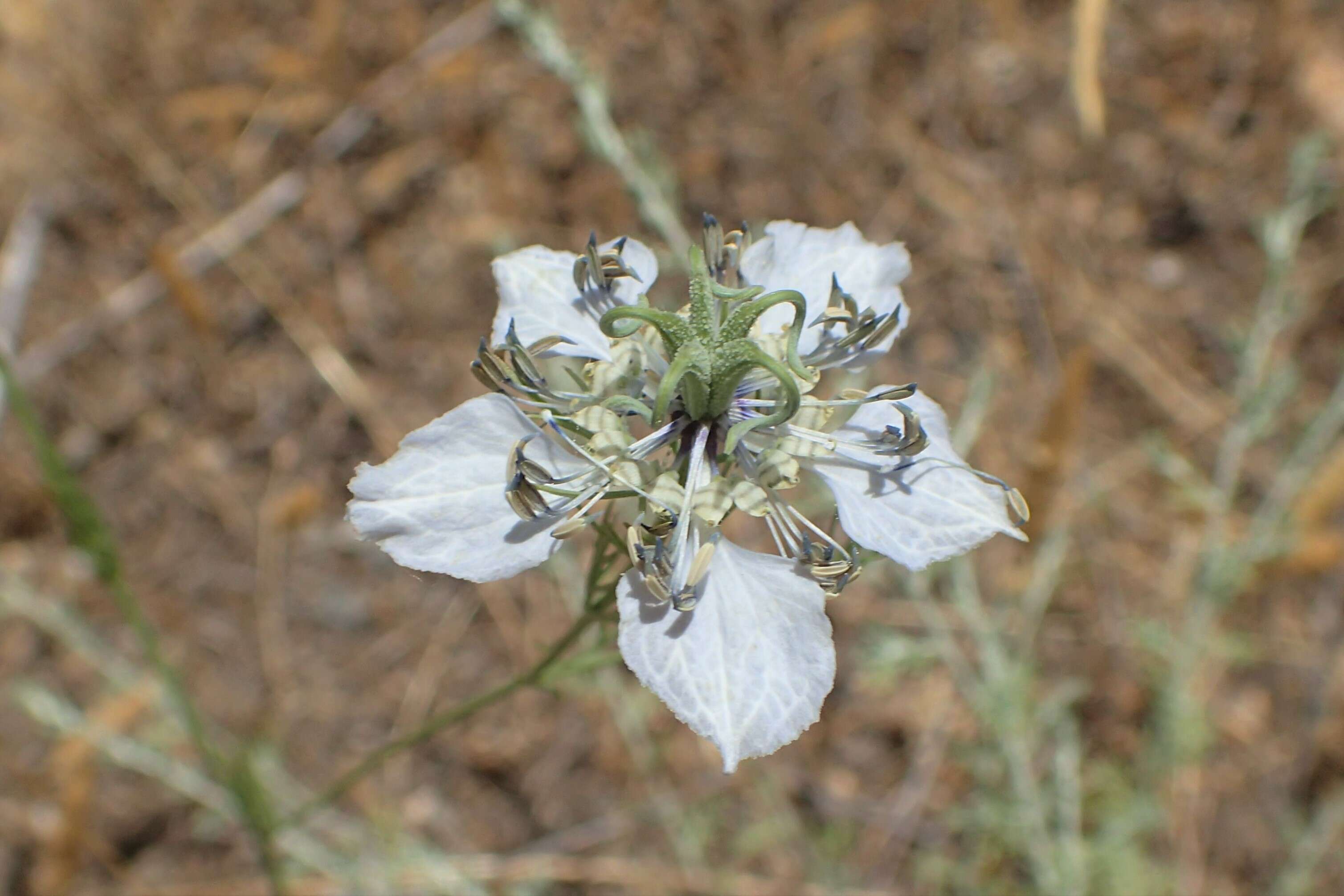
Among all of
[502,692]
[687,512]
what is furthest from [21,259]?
[687,512]

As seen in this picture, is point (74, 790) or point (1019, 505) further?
point (74, 790)

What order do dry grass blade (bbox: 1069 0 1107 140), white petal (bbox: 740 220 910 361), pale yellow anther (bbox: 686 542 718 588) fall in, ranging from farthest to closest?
dry grass blade (bbox: 1069 0 1107 140)
white petal (bbox: 740 220 910 361)
pale yellow anther (bbox: 686 542 718 588)

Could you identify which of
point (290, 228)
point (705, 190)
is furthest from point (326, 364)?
point (705, 190)

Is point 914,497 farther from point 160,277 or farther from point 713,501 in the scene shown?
point 160,277

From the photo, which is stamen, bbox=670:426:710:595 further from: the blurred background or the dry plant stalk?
the dry plant stalk

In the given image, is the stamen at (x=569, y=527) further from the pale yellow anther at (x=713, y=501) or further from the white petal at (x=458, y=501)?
the pale yellow anther at (x=713, y=501)

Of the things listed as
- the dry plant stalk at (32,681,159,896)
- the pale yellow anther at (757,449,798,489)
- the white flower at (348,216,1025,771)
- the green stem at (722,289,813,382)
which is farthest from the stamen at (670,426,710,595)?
the dry plant stalk at (32,681,159,896)
